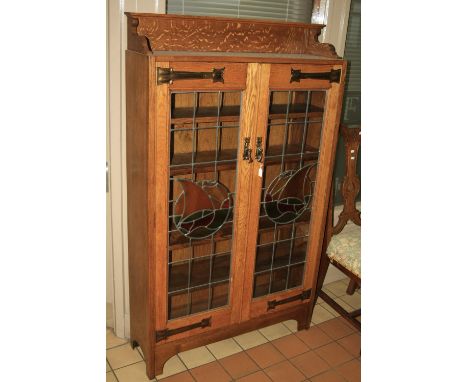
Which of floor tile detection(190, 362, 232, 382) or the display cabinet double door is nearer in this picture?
the display cabinet double door

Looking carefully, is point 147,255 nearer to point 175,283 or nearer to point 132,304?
point 175,283

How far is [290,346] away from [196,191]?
123cm

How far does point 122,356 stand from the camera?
2.60m

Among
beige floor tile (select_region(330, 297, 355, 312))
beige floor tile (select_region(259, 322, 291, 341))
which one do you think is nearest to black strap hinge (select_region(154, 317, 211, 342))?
beige floor tile (select_region(259, 322, 291, 341))

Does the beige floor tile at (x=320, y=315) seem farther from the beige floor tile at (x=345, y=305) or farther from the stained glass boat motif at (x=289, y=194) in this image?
the stained glass boat motif at (x=289, y=194)

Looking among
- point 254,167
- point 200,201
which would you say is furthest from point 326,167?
point 200,201

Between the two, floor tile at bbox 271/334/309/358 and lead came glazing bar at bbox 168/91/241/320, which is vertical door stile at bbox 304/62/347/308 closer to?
floor tile at bbox 271/334/309/358

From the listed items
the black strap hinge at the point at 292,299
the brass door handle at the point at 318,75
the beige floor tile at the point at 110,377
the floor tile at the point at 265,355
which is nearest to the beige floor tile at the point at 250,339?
the floor tile at the point at 265,355

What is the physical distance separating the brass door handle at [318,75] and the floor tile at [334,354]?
63.5 inches

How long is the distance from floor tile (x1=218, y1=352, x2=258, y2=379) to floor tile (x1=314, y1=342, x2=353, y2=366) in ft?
1.44

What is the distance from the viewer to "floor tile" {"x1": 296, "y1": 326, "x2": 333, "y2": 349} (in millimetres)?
2840

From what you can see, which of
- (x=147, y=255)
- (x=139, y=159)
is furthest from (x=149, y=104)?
→ (x=147, y=255)

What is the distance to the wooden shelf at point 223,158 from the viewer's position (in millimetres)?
2148

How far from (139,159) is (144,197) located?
0.18 metres
